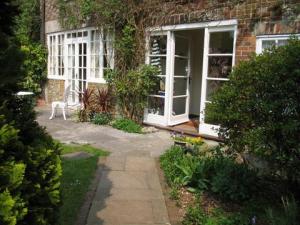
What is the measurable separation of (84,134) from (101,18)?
11.4 ft

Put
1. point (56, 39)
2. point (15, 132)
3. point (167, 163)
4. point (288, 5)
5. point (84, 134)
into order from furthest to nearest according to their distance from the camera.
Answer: point (56, 39)
point (84, 134)
point (288, 5)
point (167, 163)
point (15, 132)

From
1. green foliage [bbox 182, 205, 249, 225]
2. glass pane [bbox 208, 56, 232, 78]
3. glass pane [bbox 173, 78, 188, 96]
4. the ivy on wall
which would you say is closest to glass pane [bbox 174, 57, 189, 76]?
glass pane [bbox 173, 78, 188, 96]

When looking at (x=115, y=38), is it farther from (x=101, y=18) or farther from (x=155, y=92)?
(x=155, y=92)

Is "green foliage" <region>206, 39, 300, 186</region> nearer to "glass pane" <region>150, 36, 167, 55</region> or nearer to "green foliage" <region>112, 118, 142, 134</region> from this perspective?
"green foliage" <region>112, 118, 142, 134</region>

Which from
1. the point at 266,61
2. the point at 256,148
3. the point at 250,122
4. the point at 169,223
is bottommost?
the point at 169,223

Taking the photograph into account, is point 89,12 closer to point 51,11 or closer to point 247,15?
point 51,11

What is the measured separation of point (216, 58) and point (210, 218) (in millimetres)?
4671

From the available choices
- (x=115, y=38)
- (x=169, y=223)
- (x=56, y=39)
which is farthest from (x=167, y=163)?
(x=56, y=39)

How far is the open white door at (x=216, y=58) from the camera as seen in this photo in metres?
7.41

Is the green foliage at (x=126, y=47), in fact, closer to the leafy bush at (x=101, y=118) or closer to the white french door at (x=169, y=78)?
the white french door at (x=169, y=78)

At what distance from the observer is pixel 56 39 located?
1283 cm

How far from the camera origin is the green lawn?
371 cm

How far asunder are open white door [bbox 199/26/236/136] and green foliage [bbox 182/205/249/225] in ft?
11.9

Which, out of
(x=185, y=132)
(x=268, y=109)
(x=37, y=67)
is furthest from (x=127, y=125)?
(x=37, y=67)
